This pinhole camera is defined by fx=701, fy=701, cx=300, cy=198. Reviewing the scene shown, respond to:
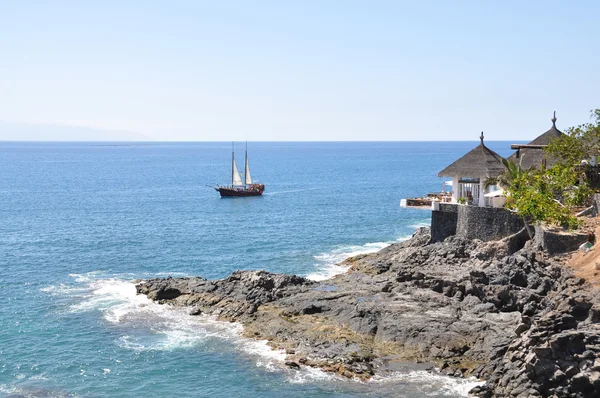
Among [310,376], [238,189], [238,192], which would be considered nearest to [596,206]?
[310,376]

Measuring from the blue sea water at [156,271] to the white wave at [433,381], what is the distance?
9 centimetres

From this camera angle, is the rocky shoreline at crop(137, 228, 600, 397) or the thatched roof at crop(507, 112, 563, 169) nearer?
the rocky shoreline at crop(137, 228, 600, 397)

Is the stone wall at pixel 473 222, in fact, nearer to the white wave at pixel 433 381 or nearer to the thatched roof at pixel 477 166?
the thatched roof at pixel 477 166

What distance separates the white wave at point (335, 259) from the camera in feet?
177

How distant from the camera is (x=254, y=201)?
107 m

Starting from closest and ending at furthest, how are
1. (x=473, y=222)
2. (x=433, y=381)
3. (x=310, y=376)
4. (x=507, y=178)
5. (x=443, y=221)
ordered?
(x=433, y=381) < (x=310, y=376) < (x=507, y=178) < (x=473, y=222) < (x=443, y=221)

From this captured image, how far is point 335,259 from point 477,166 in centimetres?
1492

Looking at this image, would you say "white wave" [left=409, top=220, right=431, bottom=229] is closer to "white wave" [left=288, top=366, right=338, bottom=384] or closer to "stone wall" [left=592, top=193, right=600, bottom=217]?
"stone wall" [left=592, top=193, right=600, bottom=217]

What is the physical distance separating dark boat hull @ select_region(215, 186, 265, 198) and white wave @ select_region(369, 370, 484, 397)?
8093 cm

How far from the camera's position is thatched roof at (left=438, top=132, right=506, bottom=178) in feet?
170

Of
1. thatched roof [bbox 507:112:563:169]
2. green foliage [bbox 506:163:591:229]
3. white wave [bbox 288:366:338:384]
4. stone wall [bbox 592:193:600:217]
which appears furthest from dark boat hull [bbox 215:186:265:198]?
white wave [bbox 288:366:338:384]

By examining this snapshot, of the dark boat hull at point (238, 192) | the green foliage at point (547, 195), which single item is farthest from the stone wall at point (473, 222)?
the dark boat hull at point (238, 192)

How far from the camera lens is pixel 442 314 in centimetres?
3812

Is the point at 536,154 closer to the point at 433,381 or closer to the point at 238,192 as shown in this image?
the point at 433,381
